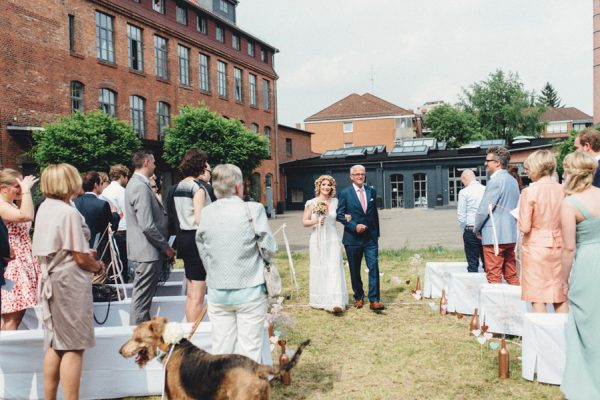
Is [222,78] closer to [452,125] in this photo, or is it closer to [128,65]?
[128,65]

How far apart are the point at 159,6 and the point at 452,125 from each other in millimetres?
41442

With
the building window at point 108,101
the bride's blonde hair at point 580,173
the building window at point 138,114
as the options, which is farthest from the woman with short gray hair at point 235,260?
the building window at point 138,114

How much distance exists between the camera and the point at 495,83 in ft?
194

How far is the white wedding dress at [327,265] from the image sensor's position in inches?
299

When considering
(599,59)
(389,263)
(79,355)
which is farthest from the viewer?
(599,59)

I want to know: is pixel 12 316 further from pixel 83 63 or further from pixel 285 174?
pixel 285 174

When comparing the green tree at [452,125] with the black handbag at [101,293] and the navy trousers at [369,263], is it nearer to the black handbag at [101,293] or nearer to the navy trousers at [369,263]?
the navy trousers at [369,263]

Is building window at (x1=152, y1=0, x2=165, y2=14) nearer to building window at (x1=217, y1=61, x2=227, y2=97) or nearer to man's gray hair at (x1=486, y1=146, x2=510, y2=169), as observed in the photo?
building window at (x1=217, y1=61, x2=227, y2=97)

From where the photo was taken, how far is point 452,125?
2443 inches

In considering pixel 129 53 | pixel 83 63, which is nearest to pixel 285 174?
pixel 129 53

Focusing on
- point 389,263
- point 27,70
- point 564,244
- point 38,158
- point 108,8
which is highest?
→ point 108,8

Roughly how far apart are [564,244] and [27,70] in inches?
853

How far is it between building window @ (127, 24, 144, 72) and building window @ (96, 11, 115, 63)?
1425 mm

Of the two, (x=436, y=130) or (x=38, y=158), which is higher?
(x=436, y=130)
